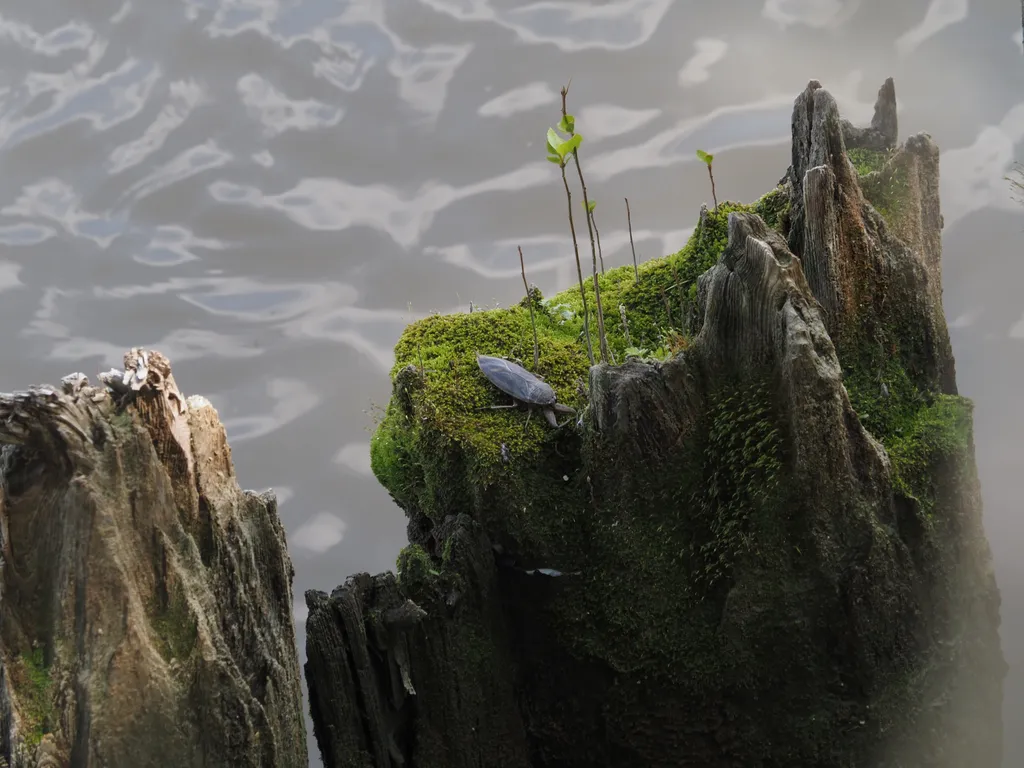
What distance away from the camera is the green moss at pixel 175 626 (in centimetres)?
308

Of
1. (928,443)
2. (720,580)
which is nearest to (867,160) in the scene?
(928,443)

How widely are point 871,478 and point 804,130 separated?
1980 mm

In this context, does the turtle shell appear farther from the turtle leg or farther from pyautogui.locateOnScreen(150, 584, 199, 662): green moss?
pyautogui.locateOnScreen(150, 584, 199, 662): green moss

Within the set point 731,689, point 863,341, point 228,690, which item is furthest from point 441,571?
point 863,341

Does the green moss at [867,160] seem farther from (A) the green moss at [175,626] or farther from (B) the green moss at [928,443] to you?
(A) the green moss at [175,626]

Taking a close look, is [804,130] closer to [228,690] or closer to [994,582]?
[994,582]

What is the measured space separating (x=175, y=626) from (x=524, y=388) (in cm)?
188

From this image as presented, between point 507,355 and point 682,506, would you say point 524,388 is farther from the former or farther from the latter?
point 682,506

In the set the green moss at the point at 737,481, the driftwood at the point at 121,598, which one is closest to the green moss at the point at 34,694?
the driftwood at the point at 121,598

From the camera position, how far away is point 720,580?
381cm

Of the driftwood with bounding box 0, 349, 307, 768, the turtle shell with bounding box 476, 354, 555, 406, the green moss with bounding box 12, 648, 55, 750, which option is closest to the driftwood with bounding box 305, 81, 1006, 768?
the turtle shell with bounding box 476, 354, 555, 406

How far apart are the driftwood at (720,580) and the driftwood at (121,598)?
493 mm

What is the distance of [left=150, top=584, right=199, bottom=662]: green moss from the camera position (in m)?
3.08

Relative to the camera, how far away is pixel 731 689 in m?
3.81
